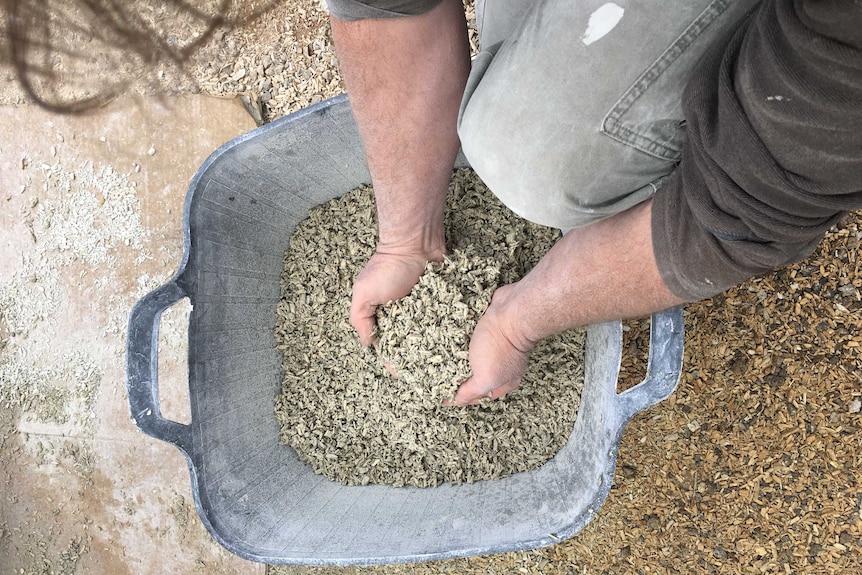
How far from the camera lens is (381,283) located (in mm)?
1107

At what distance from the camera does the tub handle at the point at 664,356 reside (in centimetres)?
83

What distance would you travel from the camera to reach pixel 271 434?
4.06 feet

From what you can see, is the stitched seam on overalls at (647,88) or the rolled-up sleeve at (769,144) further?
the stitched seam on overalls at (647,88)

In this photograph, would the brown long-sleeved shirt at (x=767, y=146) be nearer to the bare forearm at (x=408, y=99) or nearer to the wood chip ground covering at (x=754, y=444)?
the bare forearm at (x=408, y=99)

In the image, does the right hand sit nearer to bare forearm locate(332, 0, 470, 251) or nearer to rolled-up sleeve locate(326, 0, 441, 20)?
bare forearm locate(332, 0, 470, 251)

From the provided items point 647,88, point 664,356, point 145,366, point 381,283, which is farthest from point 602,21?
point 145,366

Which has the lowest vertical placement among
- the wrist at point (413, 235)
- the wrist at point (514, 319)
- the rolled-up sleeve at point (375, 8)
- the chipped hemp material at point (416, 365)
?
the chipped hemp material at point (416, 365)

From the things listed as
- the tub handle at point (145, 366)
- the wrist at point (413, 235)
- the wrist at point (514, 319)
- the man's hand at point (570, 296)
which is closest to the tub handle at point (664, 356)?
the man's hand at point (570, 296)

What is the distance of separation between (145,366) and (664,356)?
760 mm

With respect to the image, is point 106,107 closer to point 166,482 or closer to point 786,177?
point 166,482

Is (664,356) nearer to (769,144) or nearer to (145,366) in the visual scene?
(769,144)

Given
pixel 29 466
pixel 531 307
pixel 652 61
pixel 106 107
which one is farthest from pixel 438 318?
pixel 29 466

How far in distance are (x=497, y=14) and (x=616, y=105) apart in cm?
29

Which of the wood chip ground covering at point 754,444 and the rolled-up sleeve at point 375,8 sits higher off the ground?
the rolled-up sleeve at point 375,8
